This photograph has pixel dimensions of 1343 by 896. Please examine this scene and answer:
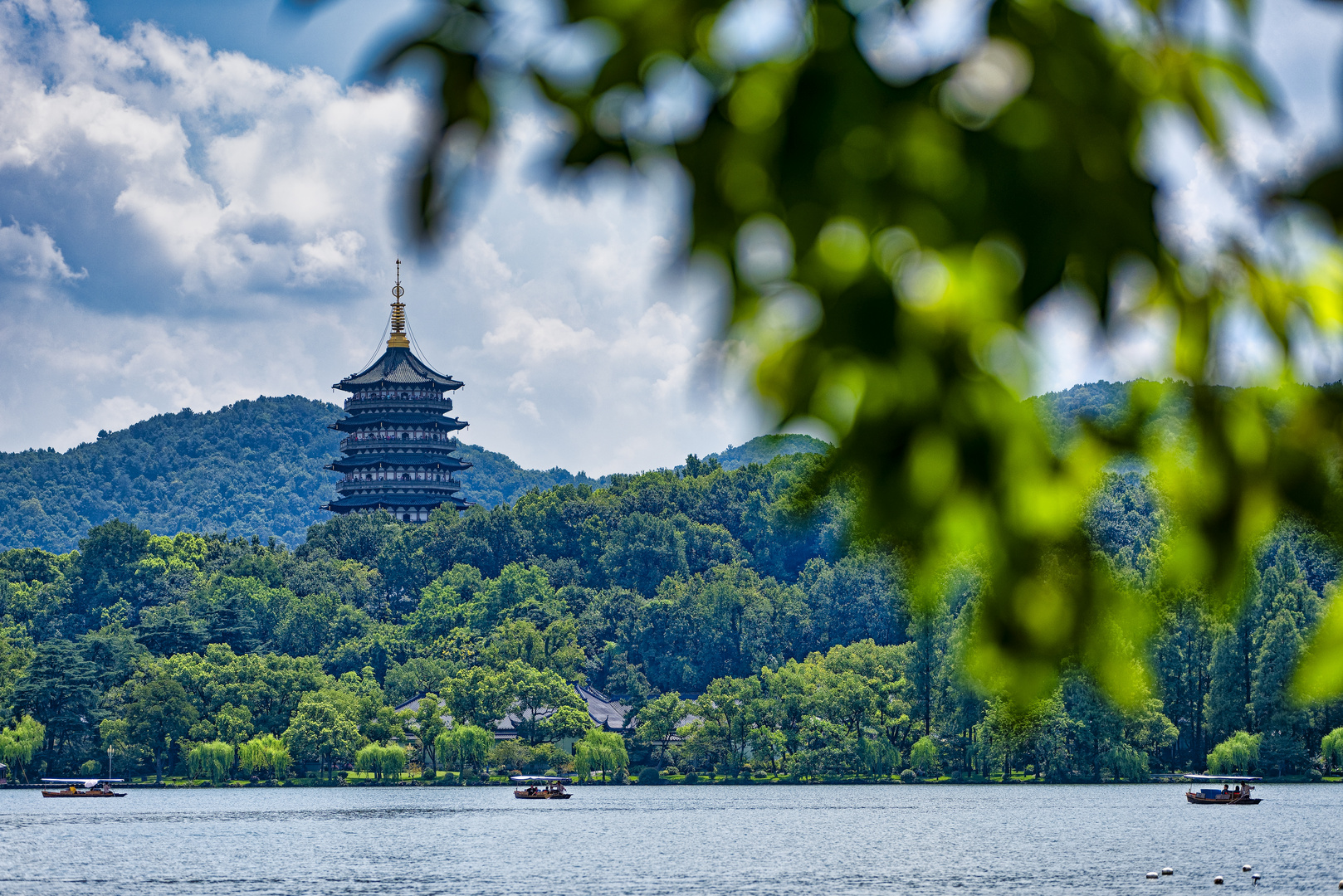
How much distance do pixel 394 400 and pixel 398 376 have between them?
2166mm

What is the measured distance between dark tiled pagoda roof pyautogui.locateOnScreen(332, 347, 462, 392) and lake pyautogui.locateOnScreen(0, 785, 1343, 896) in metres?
32.9

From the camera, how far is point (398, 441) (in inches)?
3809

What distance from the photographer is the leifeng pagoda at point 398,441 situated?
96.0 m

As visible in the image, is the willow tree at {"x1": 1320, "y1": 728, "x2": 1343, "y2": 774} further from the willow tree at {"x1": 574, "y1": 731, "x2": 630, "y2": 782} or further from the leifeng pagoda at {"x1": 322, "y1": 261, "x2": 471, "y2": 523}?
the leifeng pagoda at {"x1": 322, "y1": 261, "x2": 471, "y2": 523}

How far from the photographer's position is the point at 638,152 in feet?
4.83

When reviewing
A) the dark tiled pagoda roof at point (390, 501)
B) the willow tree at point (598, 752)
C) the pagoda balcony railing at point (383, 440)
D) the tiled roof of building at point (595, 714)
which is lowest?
the willow tree at point (598, 752)

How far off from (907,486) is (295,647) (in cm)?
8117

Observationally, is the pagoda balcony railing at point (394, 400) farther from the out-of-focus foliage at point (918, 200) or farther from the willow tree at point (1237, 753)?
the out-of-focus foliage at point (918, 200)

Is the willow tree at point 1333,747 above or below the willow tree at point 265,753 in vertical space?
below

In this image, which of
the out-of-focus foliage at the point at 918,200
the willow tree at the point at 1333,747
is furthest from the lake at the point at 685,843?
the out-of-focus foliage at the point at 918,200

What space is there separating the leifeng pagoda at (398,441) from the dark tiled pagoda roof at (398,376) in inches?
2.0

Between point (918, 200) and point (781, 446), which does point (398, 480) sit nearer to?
point (781, 446)

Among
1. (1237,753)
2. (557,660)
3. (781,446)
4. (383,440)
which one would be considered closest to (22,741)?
(557,660)

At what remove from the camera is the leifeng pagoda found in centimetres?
9600
